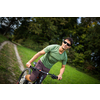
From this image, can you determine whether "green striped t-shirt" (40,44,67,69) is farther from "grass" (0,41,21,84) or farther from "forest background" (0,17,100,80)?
"forest background" (0,17,100,80)

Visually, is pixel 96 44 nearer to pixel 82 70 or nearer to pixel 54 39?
pixel 82 70

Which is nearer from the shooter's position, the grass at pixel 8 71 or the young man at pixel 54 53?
the young man at pixel 54 53

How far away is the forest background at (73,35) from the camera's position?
7861 millimetres

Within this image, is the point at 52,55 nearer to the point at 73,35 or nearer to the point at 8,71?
the point at 8,71

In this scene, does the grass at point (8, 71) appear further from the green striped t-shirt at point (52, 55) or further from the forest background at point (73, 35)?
the forest background at point (73, 35)

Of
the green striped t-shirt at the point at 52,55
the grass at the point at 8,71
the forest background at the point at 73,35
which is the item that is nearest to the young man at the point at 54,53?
the green striped t-shirt at the point at 52,55

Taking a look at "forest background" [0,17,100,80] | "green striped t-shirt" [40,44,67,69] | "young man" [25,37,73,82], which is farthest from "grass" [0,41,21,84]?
"forest background" [0,17,100,80]

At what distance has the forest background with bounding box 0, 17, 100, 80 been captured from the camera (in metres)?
7.86

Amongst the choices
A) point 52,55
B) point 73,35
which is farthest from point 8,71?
point 73,35

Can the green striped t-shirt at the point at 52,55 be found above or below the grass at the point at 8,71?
above

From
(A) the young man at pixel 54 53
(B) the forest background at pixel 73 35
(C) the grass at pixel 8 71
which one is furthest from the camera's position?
(B) the forest background at pixel 73 35
